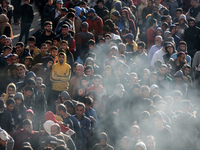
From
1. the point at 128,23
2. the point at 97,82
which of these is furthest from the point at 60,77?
the point at 128,23

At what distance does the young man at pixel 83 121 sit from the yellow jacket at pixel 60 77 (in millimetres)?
2182

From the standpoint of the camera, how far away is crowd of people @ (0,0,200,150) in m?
11.2

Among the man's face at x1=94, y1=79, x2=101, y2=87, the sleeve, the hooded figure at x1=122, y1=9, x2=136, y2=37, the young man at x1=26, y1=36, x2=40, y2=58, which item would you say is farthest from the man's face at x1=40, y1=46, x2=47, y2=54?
the sleeve

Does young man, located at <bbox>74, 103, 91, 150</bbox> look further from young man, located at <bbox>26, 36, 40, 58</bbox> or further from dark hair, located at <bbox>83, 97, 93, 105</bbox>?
young man, located at <bbox>26, 36, 40, 58</bbox>

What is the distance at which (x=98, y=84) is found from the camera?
13.3m

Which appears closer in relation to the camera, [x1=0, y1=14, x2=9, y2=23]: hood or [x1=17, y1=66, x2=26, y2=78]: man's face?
[x1=17, y1=66, x2=26, y2=78]: man's face

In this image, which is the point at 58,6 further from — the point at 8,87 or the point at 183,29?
the point at 8,87

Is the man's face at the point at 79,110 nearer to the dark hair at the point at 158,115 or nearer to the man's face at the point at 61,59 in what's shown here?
the dark hair at the point at 158,115

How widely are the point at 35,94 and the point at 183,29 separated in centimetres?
702

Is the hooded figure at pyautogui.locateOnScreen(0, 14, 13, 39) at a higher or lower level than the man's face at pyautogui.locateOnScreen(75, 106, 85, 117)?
higher

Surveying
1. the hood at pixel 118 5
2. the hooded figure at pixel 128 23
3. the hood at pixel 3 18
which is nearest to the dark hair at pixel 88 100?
the hood at pixel 3 18

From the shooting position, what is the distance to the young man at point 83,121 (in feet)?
37.7

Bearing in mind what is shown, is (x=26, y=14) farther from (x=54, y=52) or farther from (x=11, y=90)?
(x=11, y=90)

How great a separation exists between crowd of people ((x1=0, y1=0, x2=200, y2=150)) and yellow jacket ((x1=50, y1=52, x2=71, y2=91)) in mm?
25
